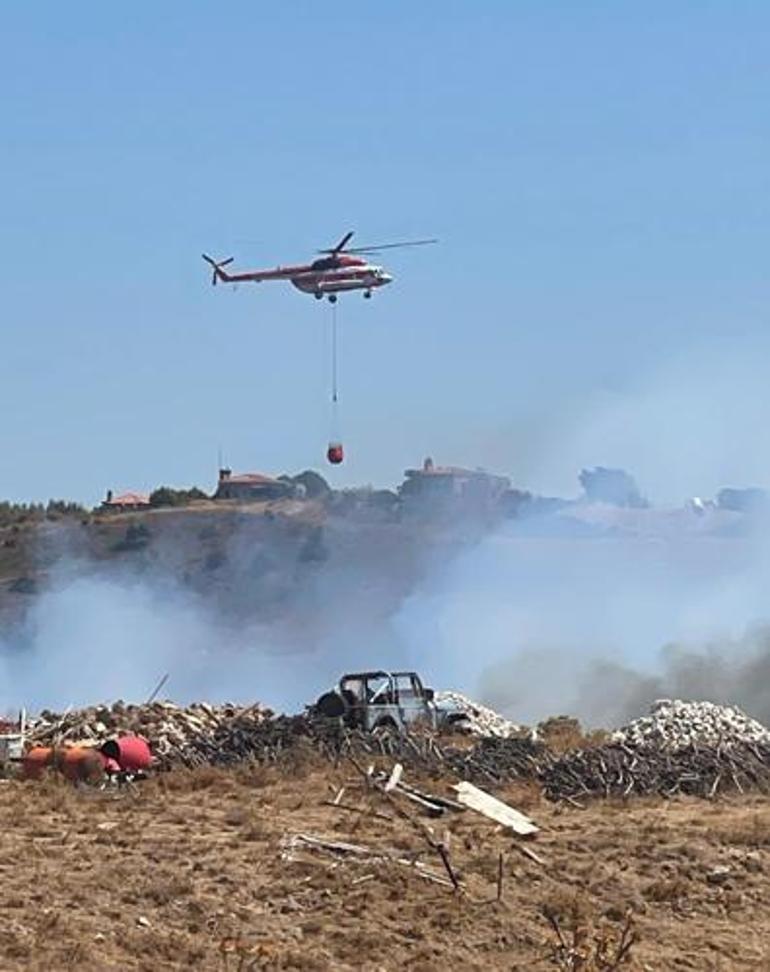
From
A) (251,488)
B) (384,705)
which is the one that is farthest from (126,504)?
(384,705)

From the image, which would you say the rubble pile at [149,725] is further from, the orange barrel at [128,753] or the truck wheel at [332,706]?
the truck wheel at [332,706]

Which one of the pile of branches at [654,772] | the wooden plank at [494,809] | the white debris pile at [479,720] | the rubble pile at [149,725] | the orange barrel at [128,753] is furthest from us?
the white debris pile at [479,720]

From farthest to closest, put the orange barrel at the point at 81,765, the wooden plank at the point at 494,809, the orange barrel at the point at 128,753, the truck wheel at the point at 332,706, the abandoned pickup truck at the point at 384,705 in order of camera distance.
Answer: the truck wheel at the point at 332,706 < the abandoned pickup truck at the point at 384,705 < the orange barrel at the point at 128,753 < the orange barrel at the point at 81,765 < the wooden plank at the point at 494,809

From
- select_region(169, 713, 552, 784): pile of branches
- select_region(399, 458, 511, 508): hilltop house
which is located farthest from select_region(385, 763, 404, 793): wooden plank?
select_region(399, 458, 511, 508): hilltop house

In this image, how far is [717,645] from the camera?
6556cm

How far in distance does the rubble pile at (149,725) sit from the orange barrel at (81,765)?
2381mm

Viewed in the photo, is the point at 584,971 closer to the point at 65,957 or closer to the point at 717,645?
the point at 65,957

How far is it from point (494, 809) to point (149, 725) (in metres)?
12.3

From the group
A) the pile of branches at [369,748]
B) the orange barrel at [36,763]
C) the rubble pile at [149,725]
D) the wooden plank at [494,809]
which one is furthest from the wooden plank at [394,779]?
the orange barrel at [36,763]

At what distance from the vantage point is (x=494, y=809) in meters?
26.8

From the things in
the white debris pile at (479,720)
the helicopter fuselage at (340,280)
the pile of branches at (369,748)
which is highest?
the helicopter fuselage at (340,280)

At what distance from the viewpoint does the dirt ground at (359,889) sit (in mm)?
19953

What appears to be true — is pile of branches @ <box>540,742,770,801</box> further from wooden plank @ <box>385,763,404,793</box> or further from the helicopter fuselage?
the helicopter fuselage

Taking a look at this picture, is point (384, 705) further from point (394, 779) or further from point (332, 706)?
point (394, 779)
